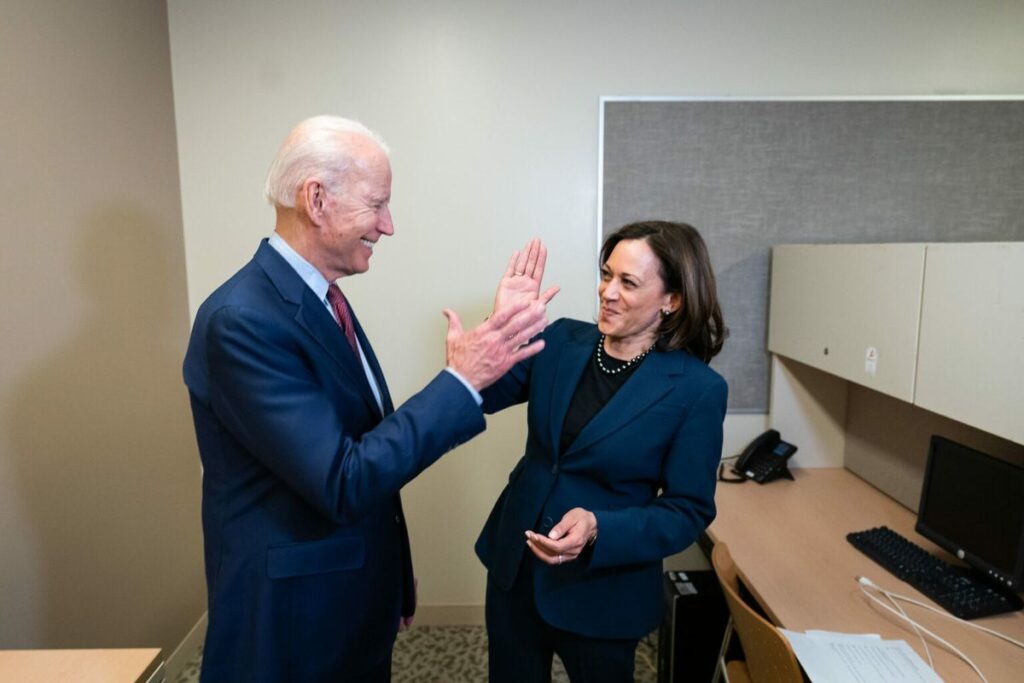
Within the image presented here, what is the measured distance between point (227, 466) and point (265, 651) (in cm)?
35

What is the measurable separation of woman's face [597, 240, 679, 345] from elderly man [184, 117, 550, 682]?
31cm

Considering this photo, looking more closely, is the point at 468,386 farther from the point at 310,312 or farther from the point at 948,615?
the point at 948,615

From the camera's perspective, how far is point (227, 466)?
1050mm

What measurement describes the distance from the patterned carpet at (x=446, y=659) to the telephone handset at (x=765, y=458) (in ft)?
2.68

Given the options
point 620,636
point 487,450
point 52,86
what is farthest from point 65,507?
point 620,636

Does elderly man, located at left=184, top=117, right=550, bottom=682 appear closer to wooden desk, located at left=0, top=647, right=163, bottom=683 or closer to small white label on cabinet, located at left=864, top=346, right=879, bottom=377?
wooden desk, located at left=0, top=647, right=163, bottom=683

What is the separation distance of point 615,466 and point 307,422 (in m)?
0.67

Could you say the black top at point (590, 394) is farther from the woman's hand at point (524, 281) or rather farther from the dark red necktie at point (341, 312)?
the dark red necktie at point (341, 312)

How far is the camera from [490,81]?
7.43 feet

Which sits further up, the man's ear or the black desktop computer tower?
the man's ear

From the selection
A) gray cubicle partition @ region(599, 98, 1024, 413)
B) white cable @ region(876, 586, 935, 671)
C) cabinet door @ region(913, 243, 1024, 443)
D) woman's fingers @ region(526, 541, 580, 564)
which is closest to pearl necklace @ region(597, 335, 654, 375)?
woman's fingers @ region(526, 541, 580, 564)

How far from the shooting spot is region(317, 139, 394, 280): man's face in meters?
1.05

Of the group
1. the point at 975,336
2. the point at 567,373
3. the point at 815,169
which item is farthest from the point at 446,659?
the point at 815,169

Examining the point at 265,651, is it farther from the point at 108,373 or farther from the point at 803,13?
the point at 803,13
